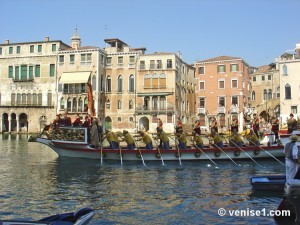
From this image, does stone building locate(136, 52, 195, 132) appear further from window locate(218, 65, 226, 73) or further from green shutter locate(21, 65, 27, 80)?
green shutter locate(21, 65, 27, 80)

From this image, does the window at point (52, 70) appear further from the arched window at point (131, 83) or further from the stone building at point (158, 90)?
the stone building at point (158, 90)

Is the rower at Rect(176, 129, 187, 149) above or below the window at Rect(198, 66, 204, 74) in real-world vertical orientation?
below

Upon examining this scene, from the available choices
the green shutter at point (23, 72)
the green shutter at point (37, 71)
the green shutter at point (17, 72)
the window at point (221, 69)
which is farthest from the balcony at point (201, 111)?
the green shutter at point (17, 72)

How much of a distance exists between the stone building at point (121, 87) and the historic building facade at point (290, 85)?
19.5m

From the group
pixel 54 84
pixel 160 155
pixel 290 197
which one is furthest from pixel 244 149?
pixel 54 84

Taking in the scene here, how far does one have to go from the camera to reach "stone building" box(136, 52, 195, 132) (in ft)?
173

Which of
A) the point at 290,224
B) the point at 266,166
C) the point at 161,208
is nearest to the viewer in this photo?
the point at 290,224

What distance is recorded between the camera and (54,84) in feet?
183

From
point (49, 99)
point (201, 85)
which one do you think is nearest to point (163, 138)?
point (201, 85)

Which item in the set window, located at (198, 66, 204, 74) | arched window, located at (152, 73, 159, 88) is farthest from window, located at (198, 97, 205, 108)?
arched window, located at (152, 73, 159, 88)

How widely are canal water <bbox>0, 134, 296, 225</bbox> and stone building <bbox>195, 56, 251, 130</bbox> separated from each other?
36286 mm

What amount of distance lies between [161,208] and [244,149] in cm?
1066

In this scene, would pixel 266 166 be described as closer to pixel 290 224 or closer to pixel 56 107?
pixel 290 224

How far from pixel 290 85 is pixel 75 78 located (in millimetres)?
28732
